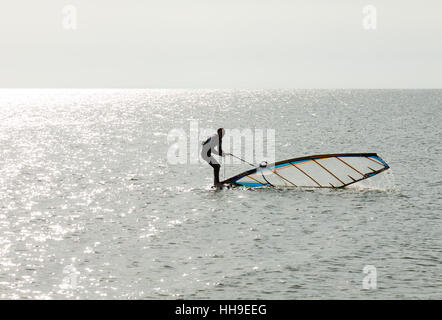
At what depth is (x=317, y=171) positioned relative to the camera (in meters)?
27.3

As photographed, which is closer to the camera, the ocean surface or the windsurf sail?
the ocean surface

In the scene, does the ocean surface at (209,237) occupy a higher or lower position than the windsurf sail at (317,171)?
lower

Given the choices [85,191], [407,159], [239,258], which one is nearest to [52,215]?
[85,191]

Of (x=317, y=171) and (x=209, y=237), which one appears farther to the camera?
(x=317, y=171)

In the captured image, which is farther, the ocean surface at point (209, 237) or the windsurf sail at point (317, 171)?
the windsurf sail at point (317, 171)

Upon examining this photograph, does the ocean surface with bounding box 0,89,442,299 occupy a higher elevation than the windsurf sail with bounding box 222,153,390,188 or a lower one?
lower

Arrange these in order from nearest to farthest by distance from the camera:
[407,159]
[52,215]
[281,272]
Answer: [281,272] < [52,215] < [407,159]

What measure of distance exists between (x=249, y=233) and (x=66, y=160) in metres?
28.3

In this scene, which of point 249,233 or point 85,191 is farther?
point 85,191

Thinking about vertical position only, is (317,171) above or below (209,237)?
above

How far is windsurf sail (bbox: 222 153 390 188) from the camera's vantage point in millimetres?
26406

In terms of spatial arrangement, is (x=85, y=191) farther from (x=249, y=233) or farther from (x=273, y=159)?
(x=273, y=159)

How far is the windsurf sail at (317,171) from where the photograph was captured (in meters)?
26.4
